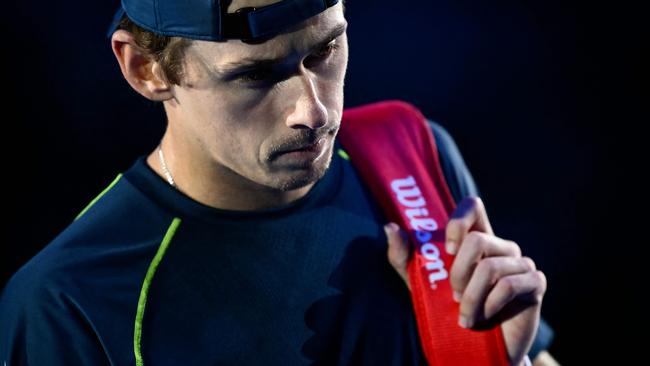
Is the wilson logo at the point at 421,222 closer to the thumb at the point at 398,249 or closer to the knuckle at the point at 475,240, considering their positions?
the thumb at the point at 398,249

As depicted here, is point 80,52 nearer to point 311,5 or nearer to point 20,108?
point 20,108

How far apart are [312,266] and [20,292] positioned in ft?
1.67

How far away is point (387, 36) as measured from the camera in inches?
80.1

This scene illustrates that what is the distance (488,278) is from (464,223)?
0.35ft

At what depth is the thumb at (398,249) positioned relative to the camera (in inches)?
56.5

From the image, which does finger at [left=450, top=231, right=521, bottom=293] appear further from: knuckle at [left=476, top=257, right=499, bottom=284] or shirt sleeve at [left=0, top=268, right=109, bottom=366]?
shirt sleeve at [left=0, top=268, right=109, bottom=366]

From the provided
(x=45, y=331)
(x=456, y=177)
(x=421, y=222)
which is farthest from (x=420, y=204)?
(x=45, y=331)

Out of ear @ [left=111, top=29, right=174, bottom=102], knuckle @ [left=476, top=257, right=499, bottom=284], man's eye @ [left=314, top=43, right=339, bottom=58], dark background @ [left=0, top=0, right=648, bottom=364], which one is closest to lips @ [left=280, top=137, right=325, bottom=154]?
man's eye @ [left=314, top=43, right=339, bottom=58]

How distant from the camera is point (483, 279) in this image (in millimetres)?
1311

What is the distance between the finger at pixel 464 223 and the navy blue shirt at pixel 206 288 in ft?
0.56

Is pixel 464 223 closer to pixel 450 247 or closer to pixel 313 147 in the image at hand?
pixel 450 247

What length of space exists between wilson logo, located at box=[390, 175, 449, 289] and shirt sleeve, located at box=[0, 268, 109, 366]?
24.1 inches

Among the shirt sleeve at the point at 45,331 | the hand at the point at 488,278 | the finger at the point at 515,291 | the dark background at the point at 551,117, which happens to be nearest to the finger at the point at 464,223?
the hand at the point at 488,278

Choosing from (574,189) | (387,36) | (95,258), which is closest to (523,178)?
(574,189)
